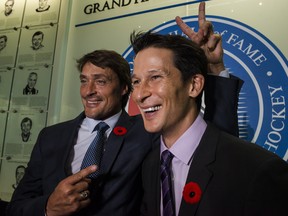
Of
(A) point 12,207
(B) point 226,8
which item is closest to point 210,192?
(A) point 12,207

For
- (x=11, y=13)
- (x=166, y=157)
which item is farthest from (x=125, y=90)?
(x=11, y=13)

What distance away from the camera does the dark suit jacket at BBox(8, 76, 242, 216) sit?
125 centimetres

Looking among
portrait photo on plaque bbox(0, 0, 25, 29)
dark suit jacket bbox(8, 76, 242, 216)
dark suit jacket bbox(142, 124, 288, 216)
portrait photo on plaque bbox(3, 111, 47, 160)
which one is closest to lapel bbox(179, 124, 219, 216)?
dark suit jacket bbox(142, 124, 288, 216)

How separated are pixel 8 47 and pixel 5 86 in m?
0.35

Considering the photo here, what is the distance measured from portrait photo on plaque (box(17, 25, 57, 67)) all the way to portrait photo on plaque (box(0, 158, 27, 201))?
2.62 ft

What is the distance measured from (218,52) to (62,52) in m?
1.44

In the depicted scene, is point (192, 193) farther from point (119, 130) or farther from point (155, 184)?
point (119, 130)

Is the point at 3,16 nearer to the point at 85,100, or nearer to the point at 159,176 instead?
the point at 85,100

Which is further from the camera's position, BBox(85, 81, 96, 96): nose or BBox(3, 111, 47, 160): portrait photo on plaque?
BBox(3, 111, 47, 160): portrait photo on plaque

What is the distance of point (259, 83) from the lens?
173 cm

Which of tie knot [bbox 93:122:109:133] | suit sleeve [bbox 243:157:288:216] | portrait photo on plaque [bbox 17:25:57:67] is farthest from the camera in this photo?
portrait photo on plaque [bbox 17:25:57:67]

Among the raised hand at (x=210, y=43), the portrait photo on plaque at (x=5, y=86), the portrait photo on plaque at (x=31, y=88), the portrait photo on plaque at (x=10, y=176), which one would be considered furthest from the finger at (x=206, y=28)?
the portrait photo on plaque at (x=5, y=86)

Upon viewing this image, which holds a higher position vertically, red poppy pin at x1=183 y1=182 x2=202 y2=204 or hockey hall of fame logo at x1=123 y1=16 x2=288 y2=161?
hockey hall of fame logo at x1=123 y1=16 x2=288 y2=161

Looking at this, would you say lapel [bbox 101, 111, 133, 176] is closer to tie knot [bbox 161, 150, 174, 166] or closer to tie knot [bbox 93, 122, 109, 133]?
tie knot [bbox 93, 122, 109, 133]
